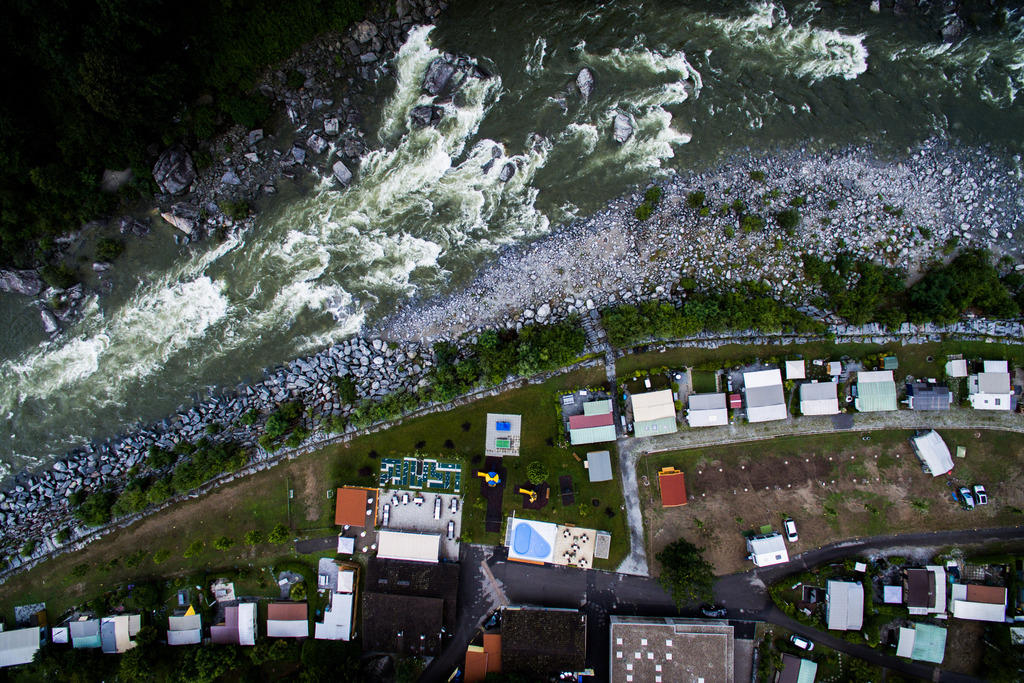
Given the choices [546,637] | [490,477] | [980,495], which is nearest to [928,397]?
[980,495]

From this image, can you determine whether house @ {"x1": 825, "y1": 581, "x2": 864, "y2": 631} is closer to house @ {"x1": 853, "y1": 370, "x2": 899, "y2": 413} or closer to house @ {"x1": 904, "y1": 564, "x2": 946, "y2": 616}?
house @ {"x1": 904, "y1": 564, "x2": 946, "y2": 616}

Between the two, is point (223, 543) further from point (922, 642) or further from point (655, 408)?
point (922, 642)

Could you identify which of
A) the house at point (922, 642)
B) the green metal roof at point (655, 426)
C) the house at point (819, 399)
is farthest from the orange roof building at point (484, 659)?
the house at point (922, 642)

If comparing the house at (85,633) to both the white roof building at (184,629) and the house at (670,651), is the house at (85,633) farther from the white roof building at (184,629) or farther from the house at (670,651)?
the house at (670,651)

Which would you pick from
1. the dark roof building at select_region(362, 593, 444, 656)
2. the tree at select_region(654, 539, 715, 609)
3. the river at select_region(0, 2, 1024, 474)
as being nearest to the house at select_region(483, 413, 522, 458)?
the river at select_region(0, 2, 1024, 474)

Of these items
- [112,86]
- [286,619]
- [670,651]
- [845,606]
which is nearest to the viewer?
[112,86]

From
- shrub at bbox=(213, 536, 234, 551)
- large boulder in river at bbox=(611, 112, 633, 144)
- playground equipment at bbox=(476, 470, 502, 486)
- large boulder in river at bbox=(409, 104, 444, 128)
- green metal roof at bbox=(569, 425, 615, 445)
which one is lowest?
shrub at bbox=(213, 536, 234, 551)

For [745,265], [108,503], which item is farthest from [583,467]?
[108,503]
